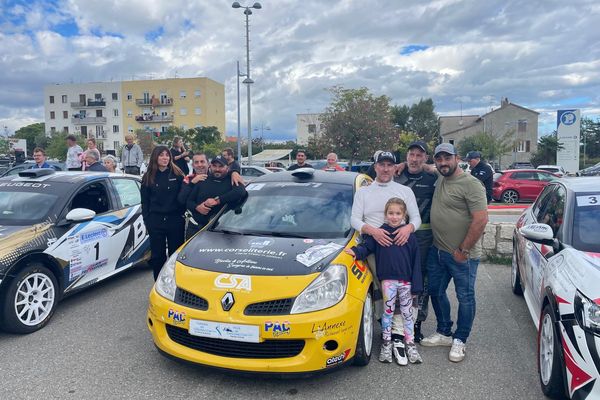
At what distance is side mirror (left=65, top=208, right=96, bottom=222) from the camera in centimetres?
475

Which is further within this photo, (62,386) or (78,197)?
(78,197)

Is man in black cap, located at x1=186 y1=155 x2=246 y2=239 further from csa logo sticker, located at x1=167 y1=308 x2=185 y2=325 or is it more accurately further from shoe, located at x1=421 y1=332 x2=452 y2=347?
shoe, located at x1=421 y1=332 x2=452 y2=347

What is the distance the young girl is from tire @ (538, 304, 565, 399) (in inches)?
35.0

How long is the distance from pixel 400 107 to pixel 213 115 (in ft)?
94.8

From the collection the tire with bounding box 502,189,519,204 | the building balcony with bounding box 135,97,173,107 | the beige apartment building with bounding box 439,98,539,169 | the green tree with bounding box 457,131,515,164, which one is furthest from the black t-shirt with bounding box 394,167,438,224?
the building balcony with bounding box 135,97,173,107

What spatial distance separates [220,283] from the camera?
10.7 feet

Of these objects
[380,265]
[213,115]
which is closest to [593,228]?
[380,265]

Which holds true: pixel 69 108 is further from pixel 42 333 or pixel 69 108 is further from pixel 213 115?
pixel 42 333

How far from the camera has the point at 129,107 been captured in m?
75.7

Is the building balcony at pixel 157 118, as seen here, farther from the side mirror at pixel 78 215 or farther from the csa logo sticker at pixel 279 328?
the csa logo sticker at pixel 279 328

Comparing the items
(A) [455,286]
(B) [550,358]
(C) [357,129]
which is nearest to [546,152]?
(C) [357,129]

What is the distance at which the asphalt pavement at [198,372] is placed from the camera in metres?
3.26

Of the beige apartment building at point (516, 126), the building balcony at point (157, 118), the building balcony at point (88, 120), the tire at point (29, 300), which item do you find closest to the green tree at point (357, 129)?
the tire at point (29, 300)

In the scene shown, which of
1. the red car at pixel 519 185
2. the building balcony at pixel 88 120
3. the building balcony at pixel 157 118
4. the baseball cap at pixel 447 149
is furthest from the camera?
the building balcony at pixel 88 120
